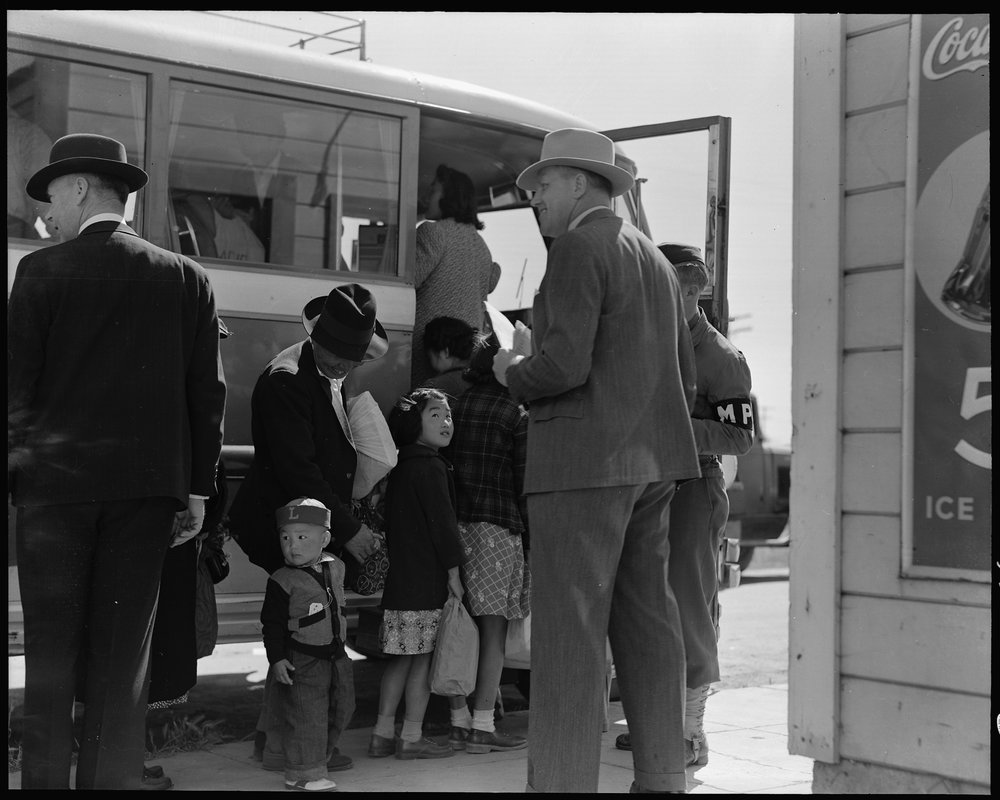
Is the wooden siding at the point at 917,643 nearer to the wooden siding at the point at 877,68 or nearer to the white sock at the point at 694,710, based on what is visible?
the white sock at the point at 694,710

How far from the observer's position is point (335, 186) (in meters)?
5.10

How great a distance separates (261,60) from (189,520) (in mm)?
2093

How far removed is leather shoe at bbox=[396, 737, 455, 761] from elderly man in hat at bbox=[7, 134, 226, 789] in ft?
4.16

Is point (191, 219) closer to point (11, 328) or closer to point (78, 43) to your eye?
point (78, 43)

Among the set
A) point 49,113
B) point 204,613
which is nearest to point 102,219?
point 49,113

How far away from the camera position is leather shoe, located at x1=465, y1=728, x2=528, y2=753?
4.73m

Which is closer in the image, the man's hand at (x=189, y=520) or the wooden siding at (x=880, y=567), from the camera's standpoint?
the wooden siding at (x=880, y=567)

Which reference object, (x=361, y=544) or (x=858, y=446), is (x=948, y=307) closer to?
(x=858, y=446)

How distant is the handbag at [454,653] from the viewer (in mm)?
4586

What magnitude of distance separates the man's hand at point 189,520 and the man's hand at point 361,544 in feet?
2.62

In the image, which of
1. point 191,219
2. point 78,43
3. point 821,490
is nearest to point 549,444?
point 821,490

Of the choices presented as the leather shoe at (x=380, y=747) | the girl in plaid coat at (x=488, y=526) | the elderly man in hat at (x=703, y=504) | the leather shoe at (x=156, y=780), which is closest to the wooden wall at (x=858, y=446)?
the elderly man in hat at (x=703, y=504)

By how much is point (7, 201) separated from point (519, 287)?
2.63m

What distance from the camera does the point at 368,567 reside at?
185 inches
